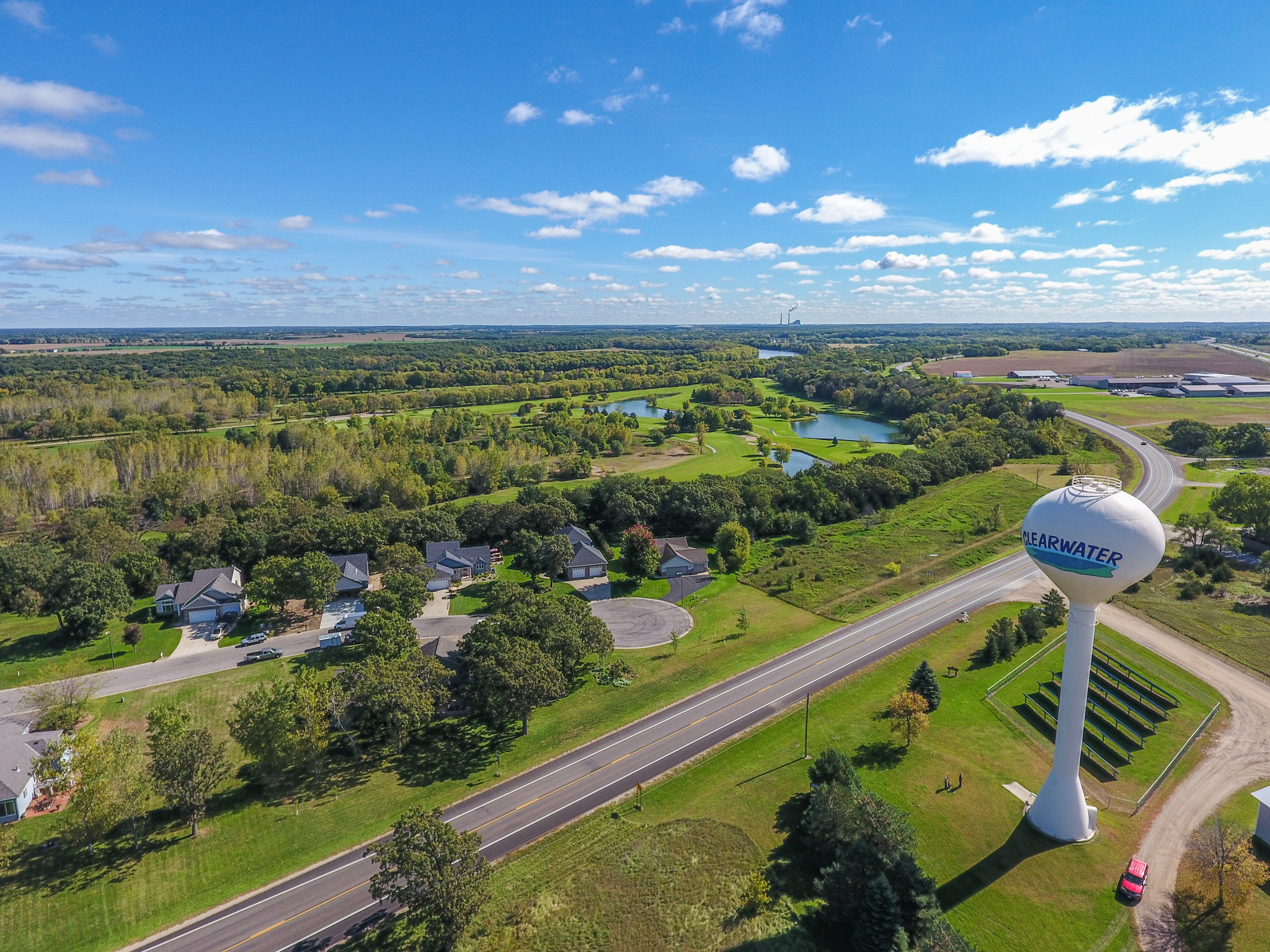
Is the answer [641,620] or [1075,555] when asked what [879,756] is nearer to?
[1075,555]

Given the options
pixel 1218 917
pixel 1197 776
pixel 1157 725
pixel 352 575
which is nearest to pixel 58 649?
pixel 352 575

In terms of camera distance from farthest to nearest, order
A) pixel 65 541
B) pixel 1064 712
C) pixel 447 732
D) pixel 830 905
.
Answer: pixel 65 541 → pixel 447 732 → pixel 1064 712 → pixel 830 905

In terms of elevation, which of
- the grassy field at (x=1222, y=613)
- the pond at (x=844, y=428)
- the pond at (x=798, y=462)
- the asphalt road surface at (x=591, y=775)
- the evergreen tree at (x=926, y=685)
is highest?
the evergreen tree at (x=926, y=685)

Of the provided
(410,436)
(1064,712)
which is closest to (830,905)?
(1064,712)

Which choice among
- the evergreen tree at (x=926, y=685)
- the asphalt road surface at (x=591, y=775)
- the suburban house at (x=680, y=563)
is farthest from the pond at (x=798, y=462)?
the evergreen tree at (x=926, y=685)

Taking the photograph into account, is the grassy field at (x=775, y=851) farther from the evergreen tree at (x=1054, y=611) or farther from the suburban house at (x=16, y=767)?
the suburban house at (x=16, y=767)

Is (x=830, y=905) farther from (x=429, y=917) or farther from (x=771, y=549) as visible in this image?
(x=771, y=549)
